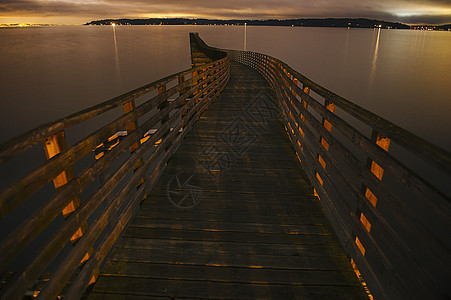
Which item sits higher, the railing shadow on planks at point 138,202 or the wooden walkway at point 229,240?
the railing shadow on planks at point 138,202

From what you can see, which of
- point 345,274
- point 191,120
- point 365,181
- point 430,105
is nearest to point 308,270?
point 345,274

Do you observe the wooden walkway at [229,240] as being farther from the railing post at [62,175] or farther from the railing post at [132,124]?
the railing post at [132,124]

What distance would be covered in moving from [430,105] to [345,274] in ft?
94.0

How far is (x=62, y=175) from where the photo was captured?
6.96ft

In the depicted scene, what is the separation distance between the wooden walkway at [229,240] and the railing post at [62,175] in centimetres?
58

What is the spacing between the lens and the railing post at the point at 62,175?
2010mm

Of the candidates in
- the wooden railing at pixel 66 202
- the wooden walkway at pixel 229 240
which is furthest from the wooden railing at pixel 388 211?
the wooden railing at pixel 66 202

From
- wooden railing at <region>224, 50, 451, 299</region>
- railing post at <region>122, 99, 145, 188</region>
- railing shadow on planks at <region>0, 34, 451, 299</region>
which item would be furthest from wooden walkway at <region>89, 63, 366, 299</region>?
railing post at <region>122, 99, 145, 188</region>

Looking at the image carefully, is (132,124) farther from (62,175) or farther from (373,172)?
(373,172)

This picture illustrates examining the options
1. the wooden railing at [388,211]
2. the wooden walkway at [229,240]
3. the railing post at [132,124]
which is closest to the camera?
Answer: the wooden railing at [388,211]

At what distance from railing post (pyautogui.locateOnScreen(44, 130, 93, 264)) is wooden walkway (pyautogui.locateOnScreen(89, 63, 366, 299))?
1.89ft

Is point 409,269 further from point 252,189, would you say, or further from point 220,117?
point 220,117

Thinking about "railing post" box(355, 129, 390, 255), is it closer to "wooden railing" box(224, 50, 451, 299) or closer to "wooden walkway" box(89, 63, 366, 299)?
"wooden railing" box(224, 50, 451, 299)

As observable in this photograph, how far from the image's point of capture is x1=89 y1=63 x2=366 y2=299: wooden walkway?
8.31 feet
